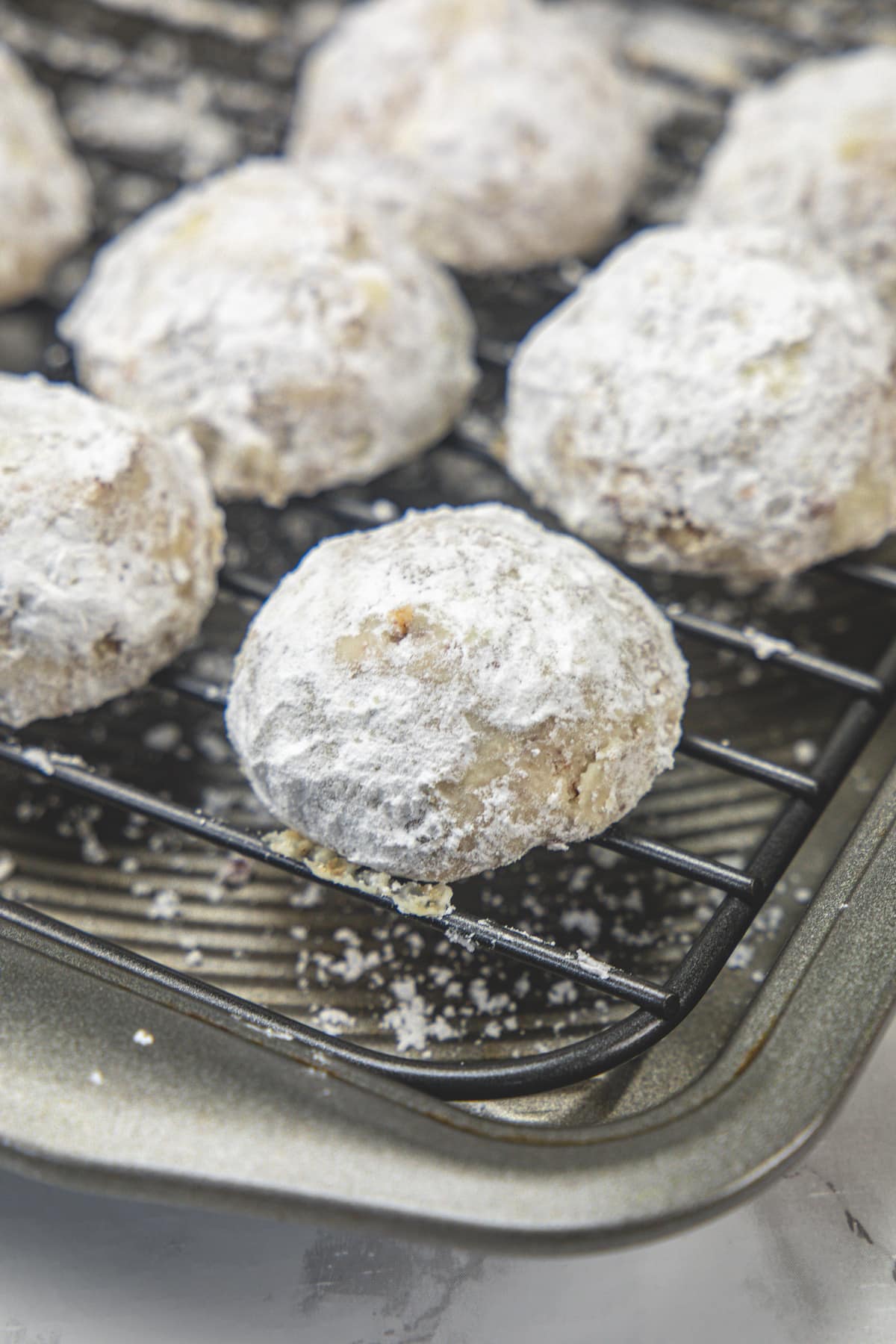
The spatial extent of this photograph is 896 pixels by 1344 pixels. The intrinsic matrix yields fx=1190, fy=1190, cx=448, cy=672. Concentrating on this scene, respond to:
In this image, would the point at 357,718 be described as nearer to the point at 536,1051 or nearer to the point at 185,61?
the point at 536,1051

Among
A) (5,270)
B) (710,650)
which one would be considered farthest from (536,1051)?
(5,270)

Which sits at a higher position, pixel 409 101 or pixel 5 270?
pixel 409 101

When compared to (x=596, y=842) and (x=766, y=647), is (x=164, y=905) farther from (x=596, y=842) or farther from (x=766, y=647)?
(x=766, y=647)

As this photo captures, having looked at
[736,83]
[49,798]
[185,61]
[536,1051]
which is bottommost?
[49,798]

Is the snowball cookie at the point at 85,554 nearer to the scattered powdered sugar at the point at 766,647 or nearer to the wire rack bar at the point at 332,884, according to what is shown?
the wire rack bar at the point at 332,884

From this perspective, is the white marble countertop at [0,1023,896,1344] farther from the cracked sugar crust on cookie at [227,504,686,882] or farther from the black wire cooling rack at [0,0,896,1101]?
the cracked sugar crust on cookie at [227,504,686,882]

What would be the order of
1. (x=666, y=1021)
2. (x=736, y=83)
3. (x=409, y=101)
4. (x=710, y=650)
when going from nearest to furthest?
(x=666, y=1021)
(x=710, y=650)
(x=409, y=101)
(x=736, y=83)

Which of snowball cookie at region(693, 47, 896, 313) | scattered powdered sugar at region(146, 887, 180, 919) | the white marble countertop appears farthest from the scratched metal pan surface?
snowball cookie at region(693, 47, 896, 313)
